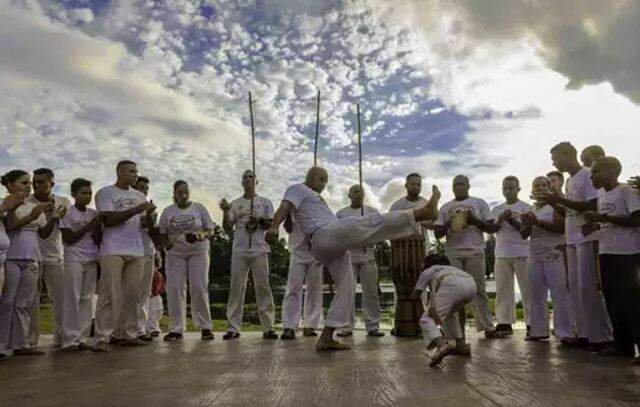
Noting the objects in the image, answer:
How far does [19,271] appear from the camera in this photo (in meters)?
5.43

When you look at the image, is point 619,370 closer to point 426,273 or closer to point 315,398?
point 426,273

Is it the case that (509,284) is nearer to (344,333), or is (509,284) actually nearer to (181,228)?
(344,333)

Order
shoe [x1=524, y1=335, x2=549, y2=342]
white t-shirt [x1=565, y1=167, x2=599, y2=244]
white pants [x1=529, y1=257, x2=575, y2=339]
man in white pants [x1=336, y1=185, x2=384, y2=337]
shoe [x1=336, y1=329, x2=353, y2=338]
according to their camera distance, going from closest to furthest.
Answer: white t-shirt [x1=565, y1=167, x2=599, y2=244] < white pants [x1=529, y1=257, x2=575, y2=339] < shoe [x1=524, y1=335, x2=549, y2=342] < shoe [x1=336, y1=329, x2=353, y2=338] < man in white pants [x1=336, y1=185, x2=384, y2=337]

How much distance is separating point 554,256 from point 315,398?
13.3ft

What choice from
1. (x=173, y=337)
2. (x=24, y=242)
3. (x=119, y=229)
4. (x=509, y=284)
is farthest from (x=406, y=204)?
(x=24, y=242)

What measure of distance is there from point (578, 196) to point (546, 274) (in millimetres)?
1221

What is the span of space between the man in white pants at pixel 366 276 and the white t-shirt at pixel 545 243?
1903 millimetres

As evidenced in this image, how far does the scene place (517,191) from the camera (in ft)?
23.7

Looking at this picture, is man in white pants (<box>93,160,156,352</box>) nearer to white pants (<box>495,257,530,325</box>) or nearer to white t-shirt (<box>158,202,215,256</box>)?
white t-shirt (<box>158,202,215,256</box>)

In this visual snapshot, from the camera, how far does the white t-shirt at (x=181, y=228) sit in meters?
7.06

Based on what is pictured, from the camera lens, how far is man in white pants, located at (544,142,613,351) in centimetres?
509

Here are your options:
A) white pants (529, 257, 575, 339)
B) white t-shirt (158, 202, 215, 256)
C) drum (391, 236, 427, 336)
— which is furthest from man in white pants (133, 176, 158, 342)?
white pants (529, 257, 575, 339)

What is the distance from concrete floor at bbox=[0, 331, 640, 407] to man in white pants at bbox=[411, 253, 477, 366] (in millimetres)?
228

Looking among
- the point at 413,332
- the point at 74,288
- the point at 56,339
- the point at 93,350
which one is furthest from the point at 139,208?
the point at 413,332
